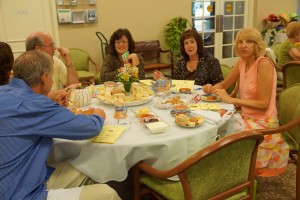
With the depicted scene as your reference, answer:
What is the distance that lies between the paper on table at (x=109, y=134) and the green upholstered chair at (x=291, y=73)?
2.08m

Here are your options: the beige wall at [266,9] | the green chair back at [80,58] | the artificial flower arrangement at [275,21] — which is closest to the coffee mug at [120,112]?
the green chair back at [80,58]

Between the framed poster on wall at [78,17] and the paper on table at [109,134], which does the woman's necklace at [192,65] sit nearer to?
the paper on table at [109,134]

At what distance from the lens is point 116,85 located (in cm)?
256

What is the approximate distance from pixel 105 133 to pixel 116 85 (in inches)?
39.0

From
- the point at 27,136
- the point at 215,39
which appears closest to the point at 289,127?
the point at 27,136

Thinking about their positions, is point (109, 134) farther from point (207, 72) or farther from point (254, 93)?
point (207, 72)

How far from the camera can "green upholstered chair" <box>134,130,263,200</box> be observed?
1249 mm

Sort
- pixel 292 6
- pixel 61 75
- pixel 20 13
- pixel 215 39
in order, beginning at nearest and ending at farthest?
pixel 61 75 → pixel 20 13 → pixel 215 39 → pixel 292 6

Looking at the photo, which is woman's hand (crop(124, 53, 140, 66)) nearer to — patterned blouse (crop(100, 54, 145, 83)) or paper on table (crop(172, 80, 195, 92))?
patterned blouse (crop(100, 54, 145, 83))

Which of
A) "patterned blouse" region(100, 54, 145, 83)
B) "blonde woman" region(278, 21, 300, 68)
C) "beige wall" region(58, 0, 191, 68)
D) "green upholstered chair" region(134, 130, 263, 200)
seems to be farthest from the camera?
"beige wall" region(58, 0, 191, 68)

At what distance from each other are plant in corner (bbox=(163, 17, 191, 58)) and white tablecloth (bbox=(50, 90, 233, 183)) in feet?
13.9

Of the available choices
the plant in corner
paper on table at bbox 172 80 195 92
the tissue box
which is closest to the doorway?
the plant in corner

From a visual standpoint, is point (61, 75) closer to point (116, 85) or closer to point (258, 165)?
point (116, 85)

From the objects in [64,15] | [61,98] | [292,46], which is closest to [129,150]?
[61,98]
